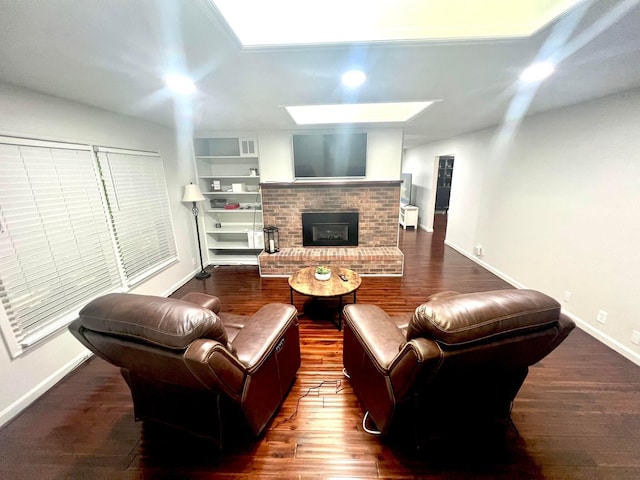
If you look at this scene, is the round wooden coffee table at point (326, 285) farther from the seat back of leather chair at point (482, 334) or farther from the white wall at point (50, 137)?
the white wall at point (50, 137)

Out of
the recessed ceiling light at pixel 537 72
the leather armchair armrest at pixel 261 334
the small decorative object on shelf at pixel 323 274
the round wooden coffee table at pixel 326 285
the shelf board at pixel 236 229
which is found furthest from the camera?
the shelf board at pixel 236 229

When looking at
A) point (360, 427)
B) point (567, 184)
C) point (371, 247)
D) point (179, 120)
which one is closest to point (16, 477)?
point (360, 427)

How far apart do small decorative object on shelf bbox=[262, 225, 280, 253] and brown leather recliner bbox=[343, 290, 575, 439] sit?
2.79m

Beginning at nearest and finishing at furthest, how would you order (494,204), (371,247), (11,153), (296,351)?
(11,153) < (296,351) < (494,204) < (371,247)

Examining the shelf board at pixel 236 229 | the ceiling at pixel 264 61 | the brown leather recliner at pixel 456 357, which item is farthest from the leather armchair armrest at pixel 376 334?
the shelf board at pixel 236 229

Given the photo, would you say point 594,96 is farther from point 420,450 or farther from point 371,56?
point 420,450

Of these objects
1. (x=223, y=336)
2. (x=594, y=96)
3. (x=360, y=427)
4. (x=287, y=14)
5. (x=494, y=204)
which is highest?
(x=287, y=14)

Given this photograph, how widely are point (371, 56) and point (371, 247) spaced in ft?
10.5

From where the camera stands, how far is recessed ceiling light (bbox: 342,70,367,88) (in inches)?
70.2

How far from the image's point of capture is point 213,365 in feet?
3.62

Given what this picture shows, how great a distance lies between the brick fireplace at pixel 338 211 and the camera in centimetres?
404

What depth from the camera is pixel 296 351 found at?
2.01 meters

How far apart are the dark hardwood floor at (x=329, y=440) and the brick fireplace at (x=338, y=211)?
203cm

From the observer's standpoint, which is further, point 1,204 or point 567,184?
point 567,184
